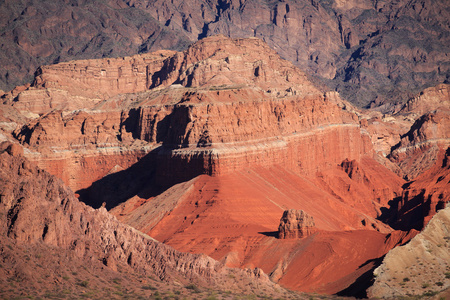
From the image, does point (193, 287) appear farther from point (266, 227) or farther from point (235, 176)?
point (235, 176)

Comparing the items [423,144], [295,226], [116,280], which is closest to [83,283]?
[116,280]

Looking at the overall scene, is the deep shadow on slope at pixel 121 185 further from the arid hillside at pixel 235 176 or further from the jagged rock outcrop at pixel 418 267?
the jagged rock outcrop at pixel 418 267

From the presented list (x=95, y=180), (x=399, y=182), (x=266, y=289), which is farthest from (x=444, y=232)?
(x=399, y=182)

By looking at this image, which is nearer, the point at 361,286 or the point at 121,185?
the point at 361,286

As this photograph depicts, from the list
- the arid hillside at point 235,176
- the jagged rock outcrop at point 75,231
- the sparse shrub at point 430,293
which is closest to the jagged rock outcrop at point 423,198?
the arid hillside at point 235,176

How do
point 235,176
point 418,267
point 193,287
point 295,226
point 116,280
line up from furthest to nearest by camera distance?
point 235,176
point 295,226
point 418,267
point 193,287
point 116,280

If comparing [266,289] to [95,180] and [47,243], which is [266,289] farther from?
[95,180]
